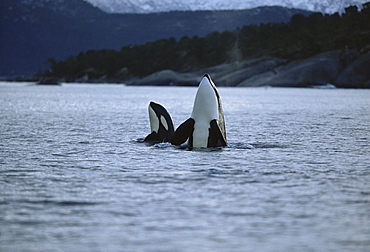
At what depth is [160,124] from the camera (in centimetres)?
2266

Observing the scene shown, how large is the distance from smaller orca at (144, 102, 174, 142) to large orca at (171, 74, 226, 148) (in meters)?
2.59

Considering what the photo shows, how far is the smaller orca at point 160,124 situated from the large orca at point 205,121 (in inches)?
102

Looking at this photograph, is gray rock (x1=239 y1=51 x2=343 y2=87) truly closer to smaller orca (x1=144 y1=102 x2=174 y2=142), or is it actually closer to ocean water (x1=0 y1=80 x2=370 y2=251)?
smaller orca (x1=144 y1=102 x2=174 y2=142)

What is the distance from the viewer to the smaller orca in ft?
73.0

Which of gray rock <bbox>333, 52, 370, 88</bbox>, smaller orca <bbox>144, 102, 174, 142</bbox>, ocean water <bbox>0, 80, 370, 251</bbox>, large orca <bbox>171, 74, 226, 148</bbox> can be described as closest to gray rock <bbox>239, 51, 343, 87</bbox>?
gray rock <bbox>333, 52, 370, 88</bbox>

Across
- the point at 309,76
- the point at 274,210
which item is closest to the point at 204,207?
the point at 274,210

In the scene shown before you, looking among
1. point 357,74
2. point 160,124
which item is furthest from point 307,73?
point 160,124

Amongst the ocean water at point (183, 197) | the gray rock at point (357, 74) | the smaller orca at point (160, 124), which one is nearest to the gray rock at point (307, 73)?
the gray rock at point (357, 74)

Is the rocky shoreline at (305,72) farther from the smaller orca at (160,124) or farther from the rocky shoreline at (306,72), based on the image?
the smaller orca at (160,124)

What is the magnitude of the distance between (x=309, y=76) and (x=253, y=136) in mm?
112868

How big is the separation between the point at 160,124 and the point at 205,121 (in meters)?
3.83

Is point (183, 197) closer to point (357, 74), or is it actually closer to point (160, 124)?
point (160, 124)

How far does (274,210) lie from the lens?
11.0m

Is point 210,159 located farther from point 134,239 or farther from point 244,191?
point 134,239
